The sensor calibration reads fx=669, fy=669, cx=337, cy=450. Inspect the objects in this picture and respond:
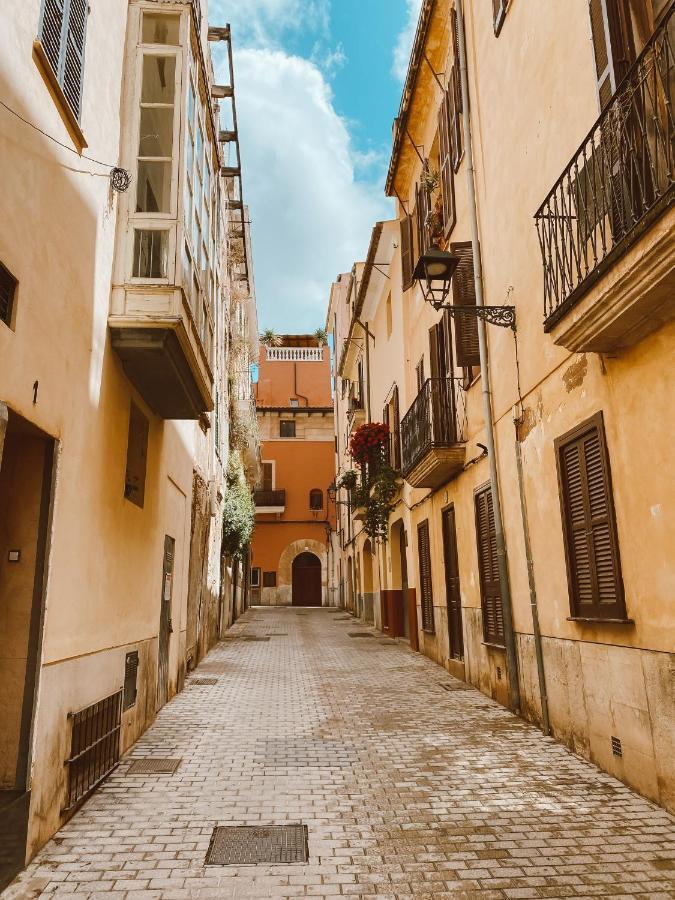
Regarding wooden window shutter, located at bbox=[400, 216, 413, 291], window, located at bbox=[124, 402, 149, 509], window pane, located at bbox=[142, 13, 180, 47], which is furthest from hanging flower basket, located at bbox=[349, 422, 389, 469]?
window pane, located at bbox=[142, 13, 180, 47]

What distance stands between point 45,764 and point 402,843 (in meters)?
2.36

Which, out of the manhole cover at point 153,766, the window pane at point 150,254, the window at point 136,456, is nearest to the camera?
the manhole cover at point 153,766

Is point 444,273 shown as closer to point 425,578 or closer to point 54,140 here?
point 54,140

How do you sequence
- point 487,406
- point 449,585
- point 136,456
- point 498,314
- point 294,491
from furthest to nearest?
point 294,491 → point 449,585 → point 487,406 → point 498,314 → point 136,456

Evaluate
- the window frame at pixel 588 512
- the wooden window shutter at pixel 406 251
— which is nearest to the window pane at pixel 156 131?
the window frame at pixel 588 512

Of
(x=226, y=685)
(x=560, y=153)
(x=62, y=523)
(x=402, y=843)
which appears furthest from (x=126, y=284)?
(x=226, y=685)

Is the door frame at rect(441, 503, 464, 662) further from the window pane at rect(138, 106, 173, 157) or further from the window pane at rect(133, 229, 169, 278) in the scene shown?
the window pane at rect(138, 106, 173, 157)

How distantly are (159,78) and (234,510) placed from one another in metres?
13.8

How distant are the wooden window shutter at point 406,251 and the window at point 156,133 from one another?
7838mm

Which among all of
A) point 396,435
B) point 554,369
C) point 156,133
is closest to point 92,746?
point 554,369

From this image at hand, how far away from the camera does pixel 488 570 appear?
9266 mm

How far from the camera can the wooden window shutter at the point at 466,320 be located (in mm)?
9555

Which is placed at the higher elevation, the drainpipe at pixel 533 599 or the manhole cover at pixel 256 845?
the drainpipe at pixel 533 599

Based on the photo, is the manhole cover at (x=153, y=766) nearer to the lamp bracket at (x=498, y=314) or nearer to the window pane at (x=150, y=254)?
the window pane at (x=150, y=254)
